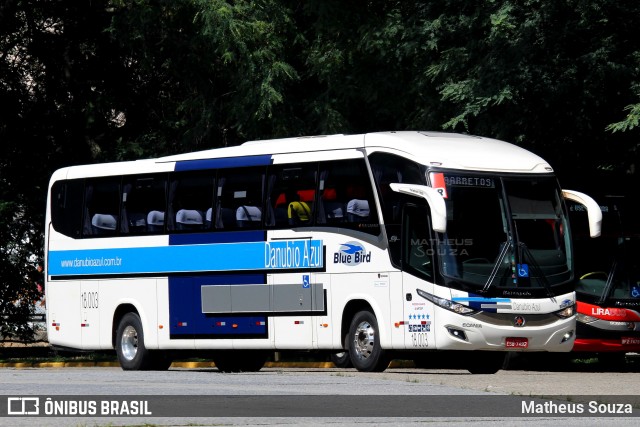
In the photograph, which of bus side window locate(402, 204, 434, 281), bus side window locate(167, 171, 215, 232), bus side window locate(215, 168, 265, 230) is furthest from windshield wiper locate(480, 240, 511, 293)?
bus side window locate(167, 171, 215, 232)

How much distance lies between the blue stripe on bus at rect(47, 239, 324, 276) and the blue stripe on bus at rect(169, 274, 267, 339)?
6.6 inches

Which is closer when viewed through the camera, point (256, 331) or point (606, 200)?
point (256, 331)

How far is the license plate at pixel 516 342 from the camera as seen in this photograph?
23.8 metres

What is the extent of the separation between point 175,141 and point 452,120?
10.9m

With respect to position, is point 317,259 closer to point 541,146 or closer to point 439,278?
point 439,278

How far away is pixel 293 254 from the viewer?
25750mm

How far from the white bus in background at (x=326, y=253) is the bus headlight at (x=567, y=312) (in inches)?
0.9

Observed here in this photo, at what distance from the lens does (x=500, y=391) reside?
19219 millimetres

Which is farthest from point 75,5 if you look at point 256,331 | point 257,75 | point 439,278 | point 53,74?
point 439,278

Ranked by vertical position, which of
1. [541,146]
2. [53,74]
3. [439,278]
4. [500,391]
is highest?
[53,74]

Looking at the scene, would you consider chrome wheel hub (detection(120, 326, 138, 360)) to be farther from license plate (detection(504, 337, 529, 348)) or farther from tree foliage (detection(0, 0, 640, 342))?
license plate (detection(504, 337, 529, 348))

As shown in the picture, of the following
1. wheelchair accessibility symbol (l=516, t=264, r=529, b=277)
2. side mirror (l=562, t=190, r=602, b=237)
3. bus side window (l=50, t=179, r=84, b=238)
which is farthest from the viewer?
bus side window (l=50, t=179, r=84, b=238)

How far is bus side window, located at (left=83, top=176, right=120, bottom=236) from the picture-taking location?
1138 inches

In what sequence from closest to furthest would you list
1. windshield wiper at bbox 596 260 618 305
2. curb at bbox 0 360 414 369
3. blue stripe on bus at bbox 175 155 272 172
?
blue stripe on bus at bbox 175 155 272 172 → windshield wiper at bbox 596 260 618 305 → curb at bbox 0 360 414 369
